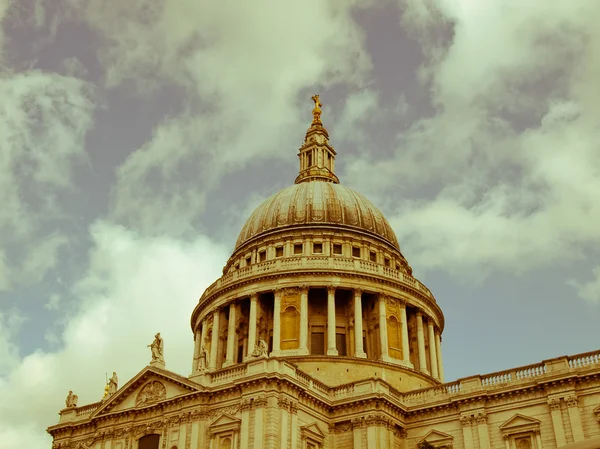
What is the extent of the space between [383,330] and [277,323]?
8.63 metres

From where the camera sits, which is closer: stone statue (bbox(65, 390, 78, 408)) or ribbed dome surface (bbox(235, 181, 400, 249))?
stone statue (bbox(65, 390, 78, 408))

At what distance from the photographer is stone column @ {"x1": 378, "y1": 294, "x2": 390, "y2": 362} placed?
56.3 metres

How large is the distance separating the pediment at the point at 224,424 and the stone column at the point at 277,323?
511 inches

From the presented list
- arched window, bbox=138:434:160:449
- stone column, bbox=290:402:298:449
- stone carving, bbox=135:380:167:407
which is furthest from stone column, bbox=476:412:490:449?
arched window, bbox=138:434:160:449

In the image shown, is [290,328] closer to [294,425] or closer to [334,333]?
[334,333]

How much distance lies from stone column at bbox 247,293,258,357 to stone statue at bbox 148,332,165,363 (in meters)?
8.83

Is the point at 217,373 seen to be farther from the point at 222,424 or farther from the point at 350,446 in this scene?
the point at 350,446

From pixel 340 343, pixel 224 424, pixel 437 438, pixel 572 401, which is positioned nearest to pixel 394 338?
pixel 340 343

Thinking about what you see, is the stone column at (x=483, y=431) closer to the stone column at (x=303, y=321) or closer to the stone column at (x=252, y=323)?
the stone column at (x=303, y=321)

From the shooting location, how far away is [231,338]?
195ft

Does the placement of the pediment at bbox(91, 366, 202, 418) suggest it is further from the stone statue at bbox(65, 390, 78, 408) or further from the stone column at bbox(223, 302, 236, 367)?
the stone column at bbox(223, 302, 236, 367)

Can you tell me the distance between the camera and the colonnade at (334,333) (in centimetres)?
5619

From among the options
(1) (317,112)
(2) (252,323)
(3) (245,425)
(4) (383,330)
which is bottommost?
(3) (245,425)

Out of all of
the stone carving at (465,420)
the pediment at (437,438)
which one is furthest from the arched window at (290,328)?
the stone carving at (465,420)
